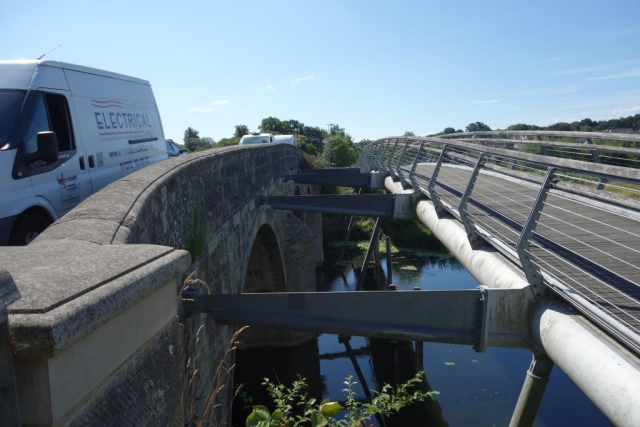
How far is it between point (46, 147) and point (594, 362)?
474 cm

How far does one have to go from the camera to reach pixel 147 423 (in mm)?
1679

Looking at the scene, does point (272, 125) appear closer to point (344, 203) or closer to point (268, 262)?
point (268, 262)

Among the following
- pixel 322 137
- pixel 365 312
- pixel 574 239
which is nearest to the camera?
pixel 365 312

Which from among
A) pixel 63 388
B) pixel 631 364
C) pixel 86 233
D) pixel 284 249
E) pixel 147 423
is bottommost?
pixel 284 249

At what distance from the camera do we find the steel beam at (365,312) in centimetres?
430

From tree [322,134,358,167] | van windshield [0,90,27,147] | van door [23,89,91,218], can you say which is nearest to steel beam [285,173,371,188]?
van door [23,89,91,218]

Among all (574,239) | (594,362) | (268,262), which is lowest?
(268,262)

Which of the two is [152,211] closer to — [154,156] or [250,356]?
[154,156]

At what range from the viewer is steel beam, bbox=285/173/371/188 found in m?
15.3

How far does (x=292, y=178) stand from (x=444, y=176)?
4.74 metres

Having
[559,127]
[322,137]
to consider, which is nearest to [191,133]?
[322,137]

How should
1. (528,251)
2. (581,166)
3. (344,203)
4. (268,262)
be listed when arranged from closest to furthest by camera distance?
(581,166)
(528,251)
(344,203)
(268,262)

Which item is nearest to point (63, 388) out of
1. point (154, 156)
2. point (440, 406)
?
point (154, 156)

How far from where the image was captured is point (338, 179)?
51.1ft
